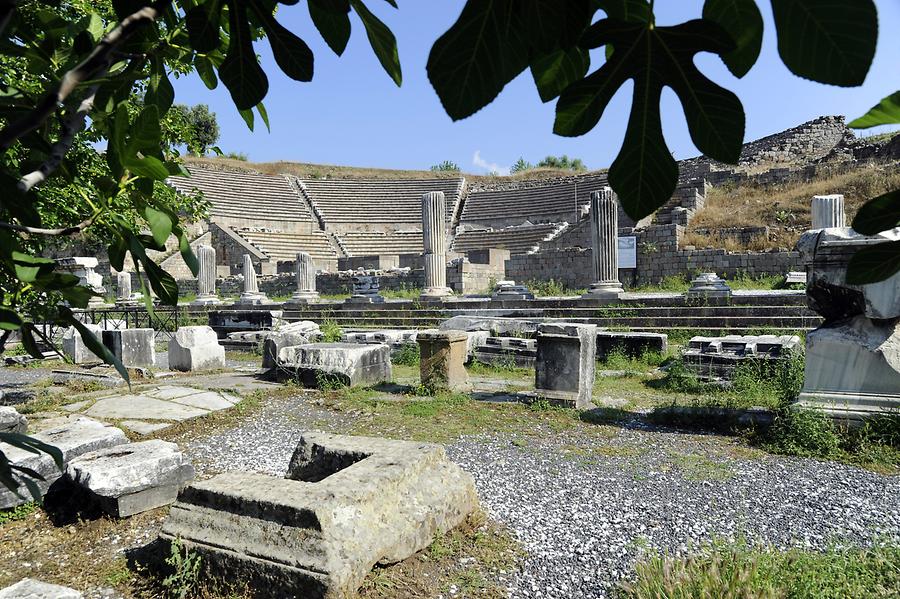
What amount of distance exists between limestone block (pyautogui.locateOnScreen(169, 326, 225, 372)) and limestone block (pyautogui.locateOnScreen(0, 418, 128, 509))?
15.4 feet

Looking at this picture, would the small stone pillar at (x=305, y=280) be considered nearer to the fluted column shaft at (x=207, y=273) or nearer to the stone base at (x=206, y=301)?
the stone base at (x=206, y=301)

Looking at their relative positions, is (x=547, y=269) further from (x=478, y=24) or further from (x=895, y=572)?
(x=478, y=24)

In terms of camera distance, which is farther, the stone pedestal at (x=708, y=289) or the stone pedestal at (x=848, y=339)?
the stone pedestal at (x=708, y=289)

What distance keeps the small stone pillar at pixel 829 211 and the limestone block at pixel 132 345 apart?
1309cm

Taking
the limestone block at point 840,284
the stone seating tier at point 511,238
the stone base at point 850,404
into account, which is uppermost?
the stone seating tier at point 511,238

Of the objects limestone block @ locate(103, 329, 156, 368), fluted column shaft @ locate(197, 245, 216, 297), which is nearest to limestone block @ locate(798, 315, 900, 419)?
limestone block @ locate(103, 329, 156, 368)

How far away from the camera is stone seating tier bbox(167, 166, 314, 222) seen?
31.4m

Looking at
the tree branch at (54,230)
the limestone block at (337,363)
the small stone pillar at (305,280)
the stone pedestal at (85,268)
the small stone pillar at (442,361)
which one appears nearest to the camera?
the tree branch at (54,230)

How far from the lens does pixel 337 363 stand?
7.60 meters

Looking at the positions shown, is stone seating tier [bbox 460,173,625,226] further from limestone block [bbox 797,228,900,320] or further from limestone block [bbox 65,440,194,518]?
limestone block [bbox 65,440,194,518]

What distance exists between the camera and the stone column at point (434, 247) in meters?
15.9

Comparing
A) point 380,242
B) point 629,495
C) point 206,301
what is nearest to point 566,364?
point 629,495

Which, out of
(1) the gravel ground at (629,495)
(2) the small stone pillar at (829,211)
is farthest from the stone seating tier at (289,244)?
(1) the gravel ground at (629,495)

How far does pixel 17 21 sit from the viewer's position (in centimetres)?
91
